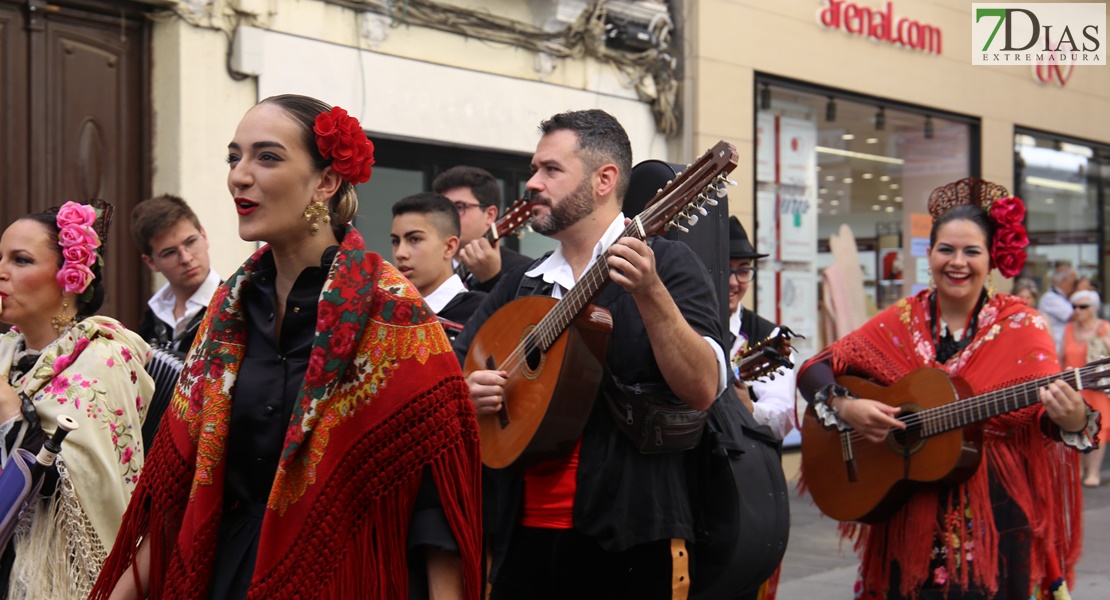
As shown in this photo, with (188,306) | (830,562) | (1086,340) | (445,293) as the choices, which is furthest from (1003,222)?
(1086,340)

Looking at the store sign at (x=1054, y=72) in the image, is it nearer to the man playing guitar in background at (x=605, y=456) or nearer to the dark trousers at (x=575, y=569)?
the man playing guitar in background at (x=605, y=456)

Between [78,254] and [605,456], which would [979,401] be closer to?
[605,456]

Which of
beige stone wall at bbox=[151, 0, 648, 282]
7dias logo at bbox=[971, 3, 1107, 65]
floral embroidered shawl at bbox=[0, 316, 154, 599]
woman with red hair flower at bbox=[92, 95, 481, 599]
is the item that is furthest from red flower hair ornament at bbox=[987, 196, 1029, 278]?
7dias logo at bbox=[971, 3, 1107, 65]

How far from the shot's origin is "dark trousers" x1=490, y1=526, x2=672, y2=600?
11.0 feet

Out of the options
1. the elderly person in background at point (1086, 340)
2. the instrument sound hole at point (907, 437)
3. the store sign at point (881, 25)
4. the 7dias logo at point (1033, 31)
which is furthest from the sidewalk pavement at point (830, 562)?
the 7dias logo at point (1033, 31)

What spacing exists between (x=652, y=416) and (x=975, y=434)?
188 centimetres

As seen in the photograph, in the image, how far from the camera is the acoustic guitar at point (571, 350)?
3.24 metres

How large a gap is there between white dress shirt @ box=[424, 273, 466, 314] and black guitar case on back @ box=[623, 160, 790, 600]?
62.0 inches

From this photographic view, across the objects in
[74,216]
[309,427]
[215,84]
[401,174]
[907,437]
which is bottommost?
[907,437]

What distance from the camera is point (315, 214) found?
103 inches

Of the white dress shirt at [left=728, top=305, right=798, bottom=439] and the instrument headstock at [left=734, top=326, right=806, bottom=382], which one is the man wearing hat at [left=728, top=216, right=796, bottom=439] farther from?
the instrument headstock at [left=734, top=326, right=806, bottom=382]

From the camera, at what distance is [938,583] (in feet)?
15.4

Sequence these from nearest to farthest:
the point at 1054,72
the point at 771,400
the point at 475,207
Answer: the point at 771,400 → the point at 475,207 → the point at 1054,72

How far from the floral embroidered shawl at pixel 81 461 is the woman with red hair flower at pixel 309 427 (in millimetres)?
954
